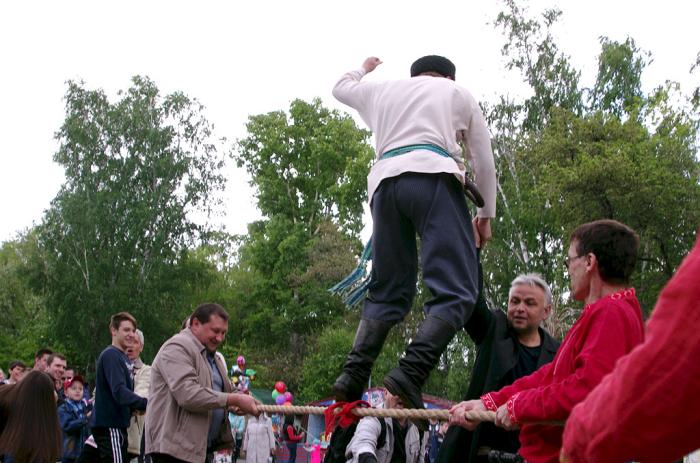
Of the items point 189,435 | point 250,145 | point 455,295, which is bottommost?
point 189,435

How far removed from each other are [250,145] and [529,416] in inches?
1684

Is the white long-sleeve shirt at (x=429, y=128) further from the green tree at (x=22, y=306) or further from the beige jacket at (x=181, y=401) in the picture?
the green tree at (x=22, y=306)

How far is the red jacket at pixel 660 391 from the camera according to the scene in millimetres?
1651

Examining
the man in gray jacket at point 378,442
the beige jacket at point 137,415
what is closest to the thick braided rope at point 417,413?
the man in gray jacket at point 378,442

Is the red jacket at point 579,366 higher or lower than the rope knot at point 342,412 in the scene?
higher

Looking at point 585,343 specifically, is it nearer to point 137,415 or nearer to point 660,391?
point 660,391

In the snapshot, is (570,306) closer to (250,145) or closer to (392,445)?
(250,145)

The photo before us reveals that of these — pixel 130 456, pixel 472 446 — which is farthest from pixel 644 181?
pixel 472 446

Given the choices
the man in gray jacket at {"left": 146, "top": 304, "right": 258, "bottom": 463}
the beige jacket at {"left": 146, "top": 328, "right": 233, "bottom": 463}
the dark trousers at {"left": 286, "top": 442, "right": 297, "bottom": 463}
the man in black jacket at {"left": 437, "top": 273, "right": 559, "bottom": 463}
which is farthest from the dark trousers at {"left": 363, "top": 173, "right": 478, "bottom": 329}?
the dark trousers at {"left": 286, "top": 442, "right": 297, "bottom": 463}

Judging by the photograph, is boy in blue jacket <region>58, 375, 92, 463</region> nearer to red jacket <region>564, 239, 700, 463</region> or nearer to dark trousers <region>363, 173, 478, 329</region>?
dark trousers <region>363, 173, 478, 329</region>

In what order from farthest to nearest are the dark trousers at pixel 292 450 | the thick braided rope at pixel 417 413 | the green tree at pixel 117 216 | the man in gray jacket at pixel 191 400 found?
the green tree at pixel 117 216 < the dark trousers at pixel 292 450 < the man in gray jacket at pixel 191 400 < the thick braided rope at pixel 417 413

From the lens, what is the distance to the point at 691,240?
28.8 m

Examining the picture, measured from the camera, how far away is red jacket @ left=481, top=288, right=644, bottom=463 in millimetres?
3551

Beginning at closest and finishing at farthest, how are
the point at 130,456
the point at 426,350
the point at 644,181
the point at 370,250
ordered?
the point at 426,350, the point at 370,250, the point at 130,456, the point at 644,181
